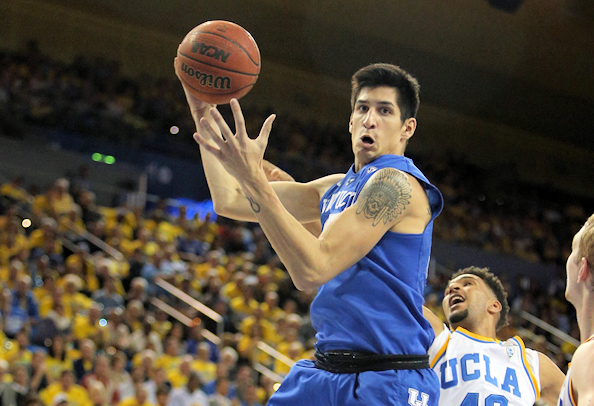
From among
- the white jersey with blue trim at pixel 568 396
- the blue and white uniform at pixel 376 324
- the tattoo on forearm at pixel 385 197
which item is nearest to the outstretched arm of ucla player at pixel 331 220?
the tattoo on forearm at pixel 385 197

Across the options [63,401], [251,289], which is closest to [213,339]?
[251,289]

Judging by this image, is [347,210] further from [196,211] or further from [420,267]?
[196,211]

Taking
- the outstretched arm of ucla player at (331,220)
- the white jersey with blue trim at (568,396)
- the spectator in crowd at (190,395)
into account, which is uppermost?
the outstretched arm of ucla player at (331,220)

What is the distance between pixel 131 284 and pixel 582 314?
26.1 feet

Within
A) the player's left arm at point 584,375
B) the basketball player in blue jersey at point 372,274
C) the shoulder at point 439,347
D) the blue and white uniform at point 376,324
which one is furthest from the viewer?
the shoulder at point 439,347

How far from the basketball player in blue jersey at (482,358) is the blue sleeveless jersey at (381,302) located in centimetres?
130

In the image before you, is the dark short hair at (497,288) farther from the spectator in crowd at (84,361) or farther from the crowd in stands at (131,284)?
the spectator in crowd at (84,361)

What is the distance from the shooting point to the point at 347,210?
2574mm

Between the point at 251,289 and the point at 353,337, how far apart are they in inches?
300

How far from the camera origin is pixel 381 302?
2.66 m

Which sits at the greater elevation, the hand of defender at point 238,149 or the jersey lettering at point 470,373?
the hand of defender at point 238,149

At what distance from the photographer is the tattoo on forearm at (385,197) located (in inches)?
101

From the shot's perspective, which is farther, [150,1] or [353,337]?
[150,1]

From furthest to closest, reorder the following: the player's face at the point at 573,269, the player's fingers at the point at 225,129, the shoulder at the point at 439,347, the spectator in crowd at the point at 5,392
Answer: the spectator in crowd at the point at 5,392 → the shoulder at the point at 439,347 → the player's fingers at the point at 225,129 → the player's face at the point at 573,269
